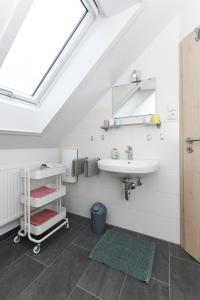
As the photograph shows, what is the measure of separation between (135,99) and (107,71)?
413mm

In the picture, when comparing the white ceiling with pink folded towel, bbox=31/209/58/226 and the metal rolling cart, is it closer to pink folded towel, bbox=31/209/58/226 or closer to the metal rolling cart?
the metal rolling cart

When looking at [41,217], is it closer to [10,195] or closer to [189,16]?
[10,195]

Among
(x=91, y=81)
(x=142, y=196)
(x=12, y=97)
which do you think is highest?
(x=91, y=81)

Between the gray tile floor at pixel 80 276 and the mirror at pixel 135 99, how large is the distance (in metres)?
1.37

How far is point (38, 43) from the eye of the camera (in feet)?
4.25

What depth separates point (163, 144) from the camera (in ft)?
4.85

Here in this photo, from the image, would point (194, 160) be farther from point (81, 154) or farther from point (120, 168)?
point (81, 154)

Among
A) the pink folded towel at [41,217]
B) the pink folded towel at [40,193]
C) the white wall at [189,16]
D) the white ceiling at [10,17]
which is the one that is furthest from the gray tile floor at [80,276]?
the white wall at [189,16]

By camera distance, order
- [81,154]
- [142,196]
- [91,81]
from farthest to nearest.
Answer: [81,154] → [142,196] → [91,81]

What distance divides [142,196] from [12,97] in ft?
5.31

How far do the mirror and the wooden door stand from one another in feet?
0.92

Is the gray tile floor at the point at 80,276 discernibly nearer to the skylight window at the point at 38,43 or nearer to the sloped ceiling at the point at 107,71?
the sloped ceiling at the point at 107,71

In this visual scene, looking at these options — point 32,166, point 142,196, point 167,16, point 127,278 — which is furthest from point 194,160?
point 32,166

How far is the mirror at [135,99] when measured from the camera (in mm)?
1527
